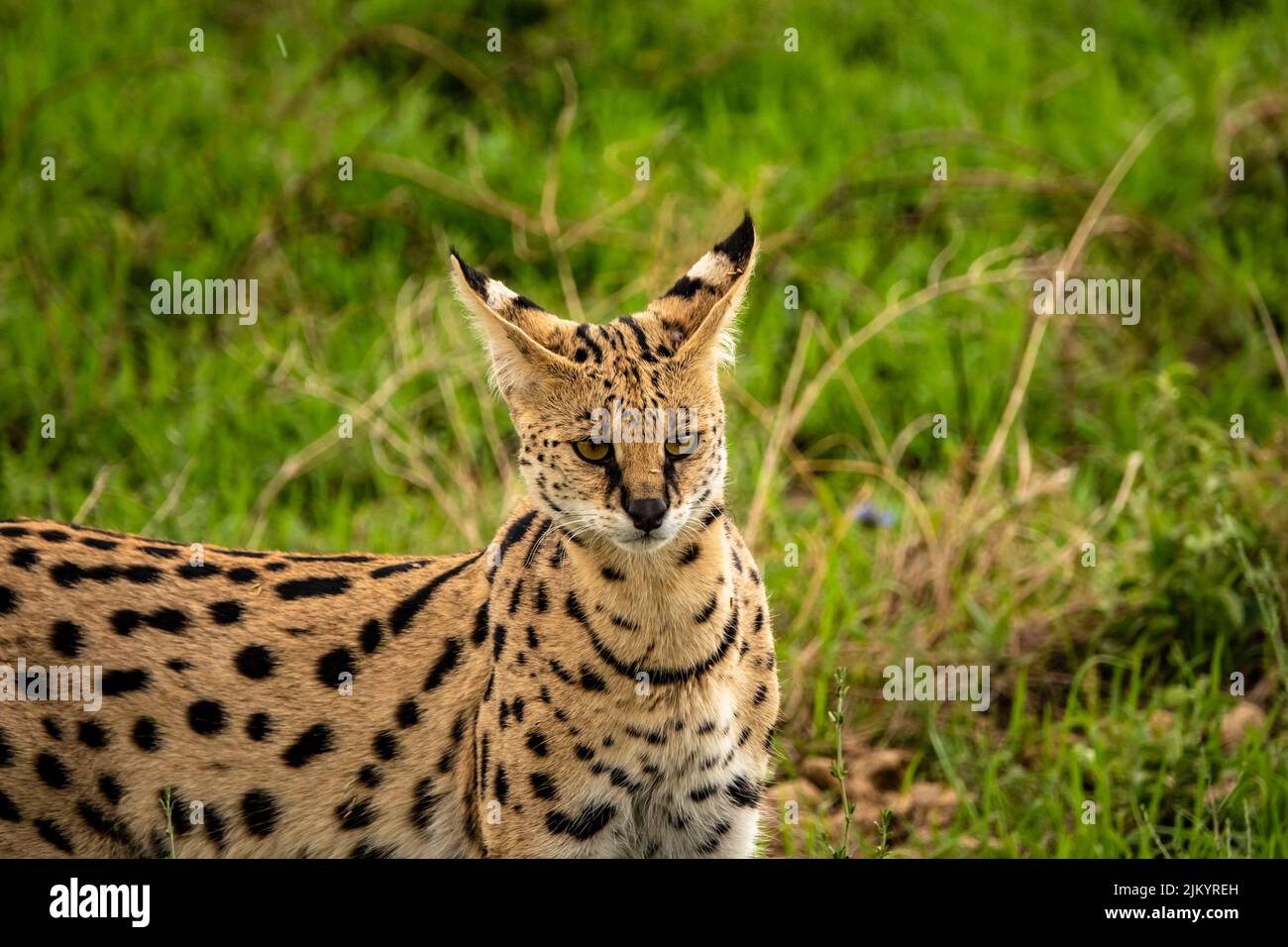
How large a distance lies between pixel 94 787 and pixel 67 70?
5.64 metres

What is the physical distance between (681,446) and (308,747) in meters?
1.41

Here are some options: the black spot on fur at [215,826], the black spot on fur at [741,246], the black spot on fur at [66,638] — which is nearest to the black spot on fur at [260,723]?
the black spot on fur at [215,826]

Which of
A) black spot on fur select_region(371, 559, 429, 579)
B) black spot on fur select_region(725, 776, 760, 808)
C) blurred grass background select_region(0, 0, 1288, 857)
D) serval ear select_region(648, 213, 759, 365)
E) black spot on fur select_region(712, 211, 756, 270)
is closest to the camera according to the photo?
serval ear select_region(648, 213, 759, 365)

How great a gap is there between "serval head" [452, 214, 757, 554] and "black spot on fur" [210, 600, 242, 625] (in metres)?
1.02

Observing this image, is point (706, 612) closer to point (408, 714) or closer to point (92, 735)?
point (408, 714)

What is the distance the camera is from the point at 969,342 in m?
7.70

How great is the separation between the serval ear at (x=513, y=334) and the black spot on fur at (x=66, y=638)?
1340 millimetres

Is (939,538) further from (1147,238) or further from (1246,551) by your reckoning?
(1147,238)

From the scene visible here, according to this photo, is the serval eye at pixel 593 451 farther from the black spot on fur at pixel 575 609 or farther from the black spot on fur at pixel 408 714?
the black spot on fur at pixel 408 714

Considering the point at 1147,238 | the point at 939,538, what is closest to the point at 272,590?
the point at 939,538

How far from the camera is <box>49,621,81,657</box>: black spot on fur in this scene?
4.56 metres

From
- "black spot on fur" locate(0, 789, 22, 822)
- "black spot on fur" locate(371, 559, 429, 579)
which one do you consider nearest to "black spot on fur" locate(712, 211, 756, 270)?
"black spot on fur" locate(371, 559, 429, 579)

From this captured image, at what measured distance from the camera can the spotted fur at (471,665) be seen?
417 centimetres

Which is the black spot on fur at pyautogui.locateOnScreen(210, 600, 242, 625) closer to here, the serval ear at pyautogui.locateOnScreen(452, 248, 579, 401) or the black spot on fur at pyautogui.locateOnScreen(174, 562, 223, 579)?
the black spot on fur at pyautogui.locateOnScreen(174, 562, 223, 579)
